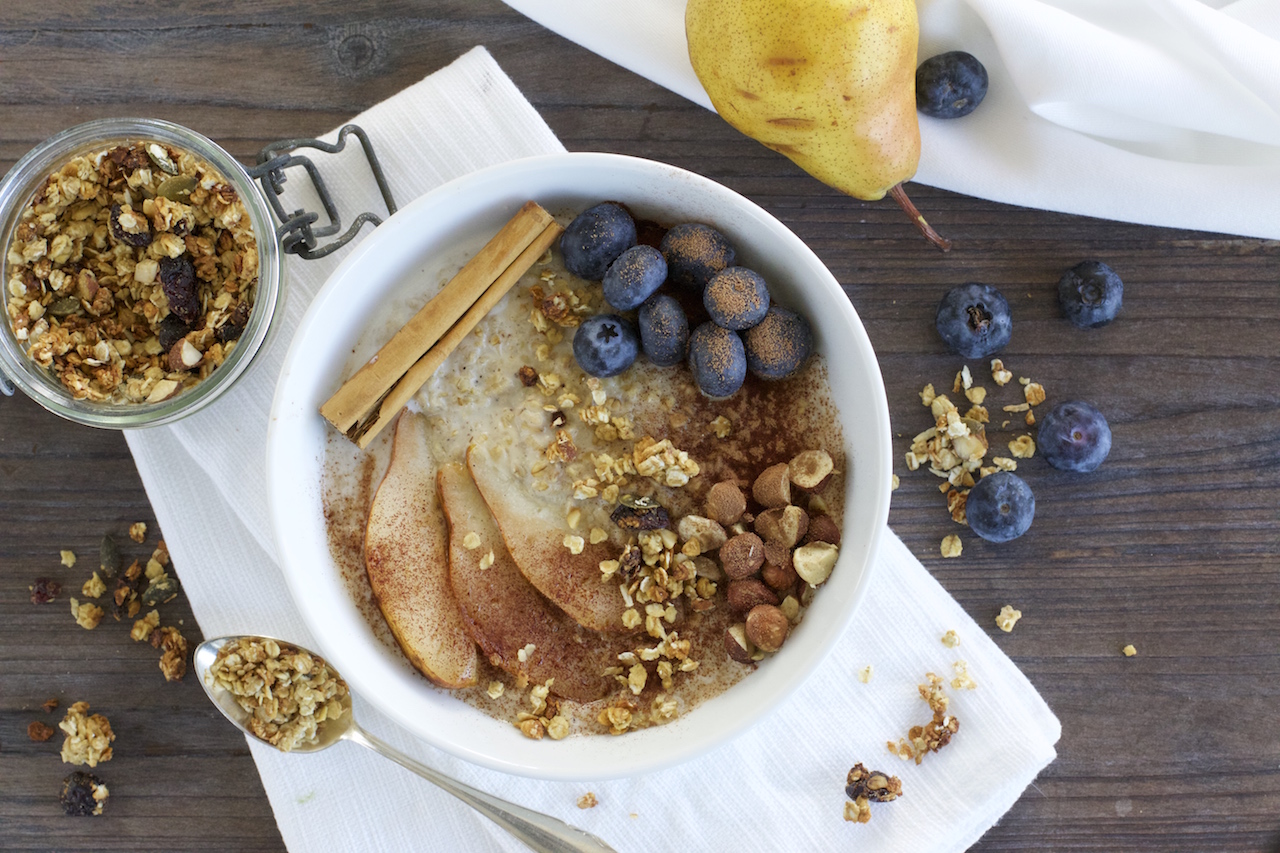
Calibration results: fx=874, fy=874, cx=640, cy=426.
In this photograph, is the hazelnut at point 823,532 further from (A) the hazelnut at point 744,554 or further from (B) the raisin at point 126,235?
(B) the raisin at point 126,235

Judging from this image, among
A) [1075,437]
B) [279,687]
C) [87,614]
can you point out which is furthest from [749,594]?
[87,614]

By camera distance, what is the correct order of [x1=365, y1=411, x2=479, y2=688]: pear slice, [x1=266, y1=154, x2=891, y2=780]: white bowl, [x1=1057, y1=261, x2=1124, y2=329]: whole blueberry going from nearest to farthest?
[x1=266, y1=154, x2=891, y2=780]: white bowl → [x1=365, y1=411, x2=479, y2=688]: pear slice → [x1=1057, y1=261, x2=1124, y2=329]: whole blueberry

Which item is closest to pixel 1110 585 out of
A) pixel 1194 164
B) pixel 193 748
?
pixel 1194 164

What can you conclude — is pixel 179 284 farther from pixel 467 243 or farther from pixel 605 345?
pixel 605 345

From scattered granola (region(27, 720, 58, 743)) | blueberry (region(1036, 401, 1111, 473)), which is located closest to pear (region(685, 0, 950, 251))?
blueberry (region(1036, 401, 1111, 473))

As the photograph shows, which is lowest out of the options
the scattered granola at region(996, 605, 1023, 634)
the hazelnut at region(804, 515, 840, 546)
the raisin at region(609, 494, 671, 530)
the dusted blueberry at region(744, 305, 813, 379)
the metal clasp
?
the scattered granola at region(996, 605, 1023, 634)

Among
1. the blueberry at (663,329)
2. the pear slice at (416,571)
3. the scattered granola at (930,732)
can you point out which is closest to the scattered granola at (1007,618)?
the scattered granola at (930,732)

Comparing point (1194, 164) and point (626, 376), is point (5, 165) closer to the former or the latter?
point (626, 376)

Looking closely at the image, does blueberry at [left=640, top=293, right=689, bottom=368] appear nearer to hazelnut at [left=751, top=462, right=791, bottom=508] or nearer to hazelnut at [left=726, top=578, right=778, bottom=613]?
hazelnut at [left=751, top=462, right=791, bottom=508]
